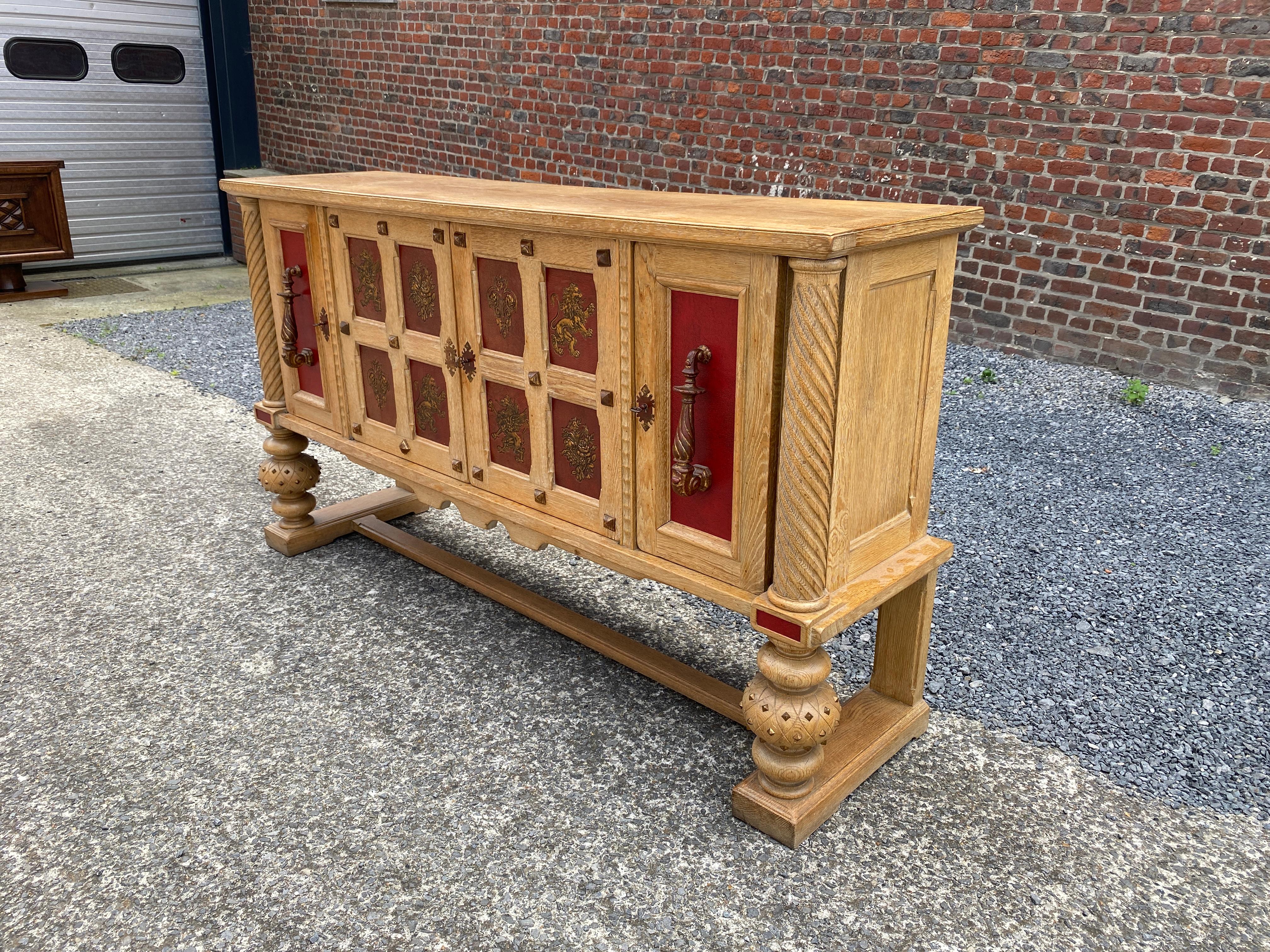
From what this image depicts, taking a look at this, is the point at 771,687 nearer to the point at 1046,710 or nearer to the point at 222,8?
the point at 1046,710

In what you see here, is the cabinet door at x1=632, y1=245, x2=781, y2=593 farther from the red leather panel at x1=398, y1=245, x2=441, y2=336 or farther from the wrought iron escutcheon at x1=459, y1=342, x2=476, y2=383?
the red leather panel at x1=398, y1=245, x2=441, y2=336

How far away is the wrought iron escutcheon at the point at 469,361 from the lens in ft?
10.0

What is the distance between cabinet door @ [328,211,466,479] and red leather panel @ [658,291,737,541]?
938 mm

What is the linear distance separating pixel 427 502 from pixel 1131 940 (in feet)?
7.81

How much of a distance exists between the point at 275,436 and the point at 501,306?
164 cm

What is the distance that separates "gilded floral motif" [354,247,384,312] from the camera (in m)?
3.38

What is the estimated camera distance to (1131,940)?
7.14 feet

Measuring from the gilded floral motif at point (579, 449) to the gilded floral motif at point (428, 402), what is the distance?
2.05 feet

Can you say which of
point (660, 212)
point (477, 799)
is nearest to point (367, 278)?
point (660, 212)

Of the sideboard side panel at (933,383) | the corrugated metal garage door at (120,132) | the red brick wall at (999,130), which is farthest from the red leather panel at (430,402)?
the corrugated metal garage door at (120,132)

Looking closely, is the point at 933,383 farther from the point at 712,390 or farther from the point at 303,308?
the point at 303,308

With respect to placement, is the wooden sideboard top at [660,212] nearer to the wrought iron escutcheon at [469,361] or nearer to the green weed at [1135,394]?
the wrought iron escutcheon at [469,361]

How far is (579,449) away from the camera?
282cm

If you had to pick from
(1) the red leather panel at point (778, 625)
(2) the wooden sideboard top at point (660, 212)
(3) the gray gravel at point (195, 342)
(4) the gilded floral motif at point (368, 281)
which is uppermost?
(2) the wooden sideboard top at point (660, 212)
